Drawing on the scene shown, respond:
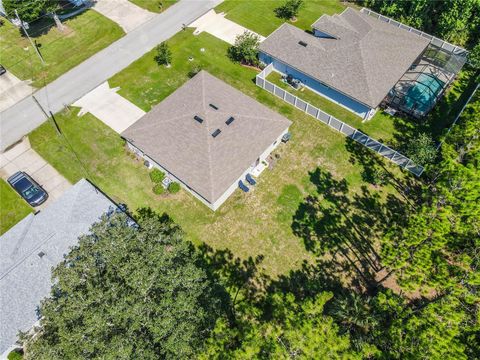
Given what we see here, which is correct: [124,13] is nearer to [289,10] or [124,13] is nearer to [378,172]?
[289,10]

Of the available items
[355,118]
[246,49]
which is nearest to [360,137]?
[355,118]

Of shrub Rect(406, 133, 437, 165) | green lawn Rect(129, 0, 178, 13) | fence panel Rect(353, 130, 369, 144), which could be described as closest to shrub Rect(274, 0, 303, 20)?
green lawn Rect(129, 0, 178, 13)

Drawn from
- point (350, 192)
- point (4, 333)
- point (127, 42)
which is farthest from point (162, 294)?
point (127, 42)

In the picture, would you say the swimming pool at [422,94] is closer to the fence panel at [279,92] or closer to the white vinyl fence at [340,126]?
the white vinyl fence at [340,126]

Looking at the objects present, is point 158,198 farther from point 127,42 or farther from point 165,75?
point 127,42

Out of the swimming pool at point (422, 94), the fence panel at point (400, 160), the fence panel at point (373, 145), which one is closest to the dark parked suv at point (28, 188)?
the fence panel at point (373, 145)

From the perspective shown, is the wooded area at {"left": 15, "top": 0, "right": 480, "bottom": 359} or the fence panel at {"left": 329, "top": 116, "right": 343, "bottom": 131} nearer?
the wooded area at {"left": 15, "top": 0, "right": 480, "bottom": 359}

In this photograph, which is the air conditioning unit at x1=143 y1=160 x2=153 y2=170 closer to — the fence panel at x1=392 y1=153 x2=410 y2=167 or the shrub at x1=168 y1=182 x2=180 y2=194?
the shrub at x1=168 y1=182 x2=180 y2=194
